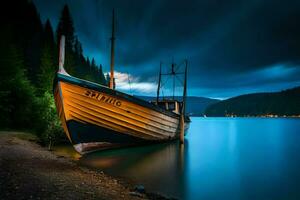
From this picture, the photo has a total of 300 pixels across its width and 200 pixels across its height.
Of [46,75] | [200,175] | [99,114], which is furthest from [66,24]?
[200,175]

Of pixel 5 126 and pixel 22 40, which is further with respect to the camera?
pixel 22 40

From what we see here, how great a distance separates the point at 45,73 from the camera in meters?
31.8

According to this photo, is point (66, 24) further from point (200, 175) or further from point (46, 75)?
point (200, 175)

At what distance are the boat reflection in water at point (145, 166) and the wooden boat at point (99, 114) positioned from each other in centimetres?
101

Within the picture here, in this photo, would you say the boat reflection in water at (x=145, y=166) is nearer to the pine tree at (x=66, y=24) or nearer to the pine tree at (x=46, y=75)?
the pine tree at (x=46, y=75)

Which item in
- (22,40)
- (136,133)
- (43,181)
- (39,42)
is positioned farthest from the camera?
(39,42)

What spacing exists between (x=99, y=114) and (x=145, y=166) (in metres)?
4.65

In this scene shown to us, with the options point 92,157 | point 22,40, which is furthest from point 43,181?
point 22,40

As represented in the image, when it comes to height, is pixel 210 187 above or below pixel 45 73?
below

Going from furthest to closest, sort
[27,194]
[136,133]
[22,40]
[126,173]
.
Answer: [22,40] → [136,133] → [126,173] → [27,194]

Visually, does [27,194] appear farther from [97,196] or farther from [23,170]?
[23,170]

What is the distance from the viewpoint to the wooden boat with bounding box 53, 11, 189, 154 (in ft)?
46.9

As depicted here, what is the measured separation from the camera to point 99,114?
50.5 feet

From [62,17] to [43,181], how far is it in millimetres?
52304
